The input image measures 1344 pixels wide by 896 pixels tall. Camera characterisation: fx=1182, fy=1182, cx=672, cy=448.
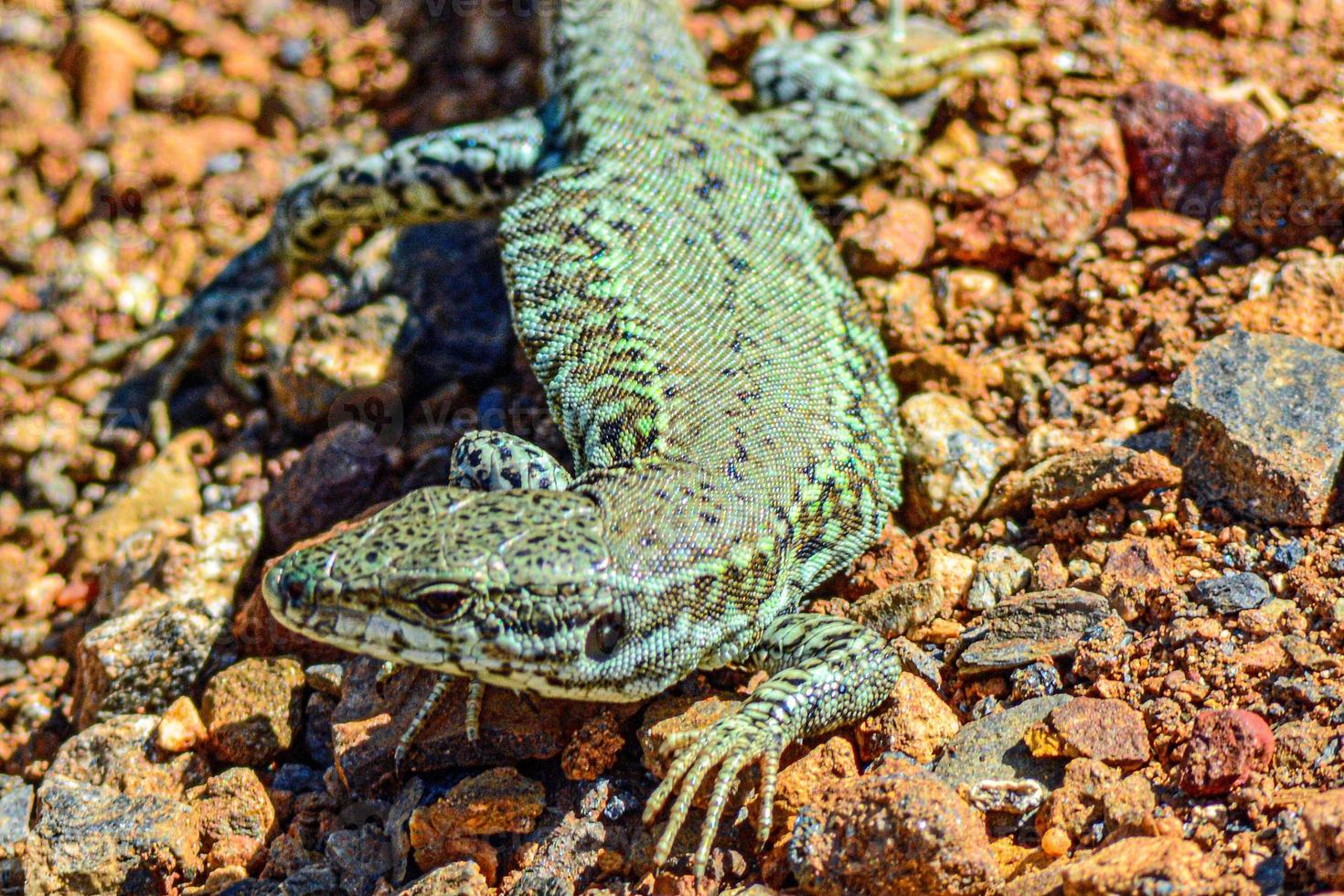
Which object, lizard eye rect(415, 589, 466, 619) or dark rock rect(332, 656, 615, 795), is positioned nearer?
lizard eye rect(415, 589, 466, 619)

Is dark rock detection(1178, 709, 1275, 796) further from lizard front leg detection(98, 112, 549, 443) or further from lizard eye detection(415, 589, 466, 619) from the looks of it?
lizard front leg detection(98, 112, 549, 443)

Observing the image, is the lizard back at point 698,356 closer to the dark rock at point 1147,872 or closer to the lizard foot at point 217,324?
the dark rock at point 1147,872

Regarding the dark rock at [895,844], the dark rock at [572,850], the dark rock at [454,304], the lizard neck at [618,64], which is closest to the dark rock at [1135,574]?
the dark rock at [895,844]

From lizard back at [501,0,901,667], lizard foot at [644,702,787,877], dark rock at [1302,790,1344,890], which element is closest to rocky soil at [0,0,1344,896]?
dark rock at [1302,790,1344,890]

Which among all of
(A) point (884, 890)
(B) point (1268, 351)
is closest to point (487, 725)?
(A) point (884, 890)

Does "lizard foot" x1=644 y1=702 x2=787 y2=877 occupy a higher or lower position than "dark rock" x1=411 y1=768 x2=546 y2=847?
higher

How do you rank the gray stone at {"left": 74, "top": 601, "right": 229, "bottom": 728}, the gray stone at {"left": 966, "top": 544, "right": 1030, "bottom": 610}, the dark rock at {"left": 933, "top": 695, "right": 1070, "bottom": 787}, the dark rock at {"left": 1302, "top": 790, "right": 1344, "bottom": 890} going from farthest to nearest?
the gray stone at {"left": 74, "top": 601, "right": 229, "bottom": 728}, the gray stone at {"left": 966, "top": 544, "right": 1030, "bottom": 610}, the dark rock at {"left": 933, "top": 695, "right": 1070, "bottom": 787}, the dark rock at {"left": 1302, "top": 790, "right": 1344, "bottom": 890}

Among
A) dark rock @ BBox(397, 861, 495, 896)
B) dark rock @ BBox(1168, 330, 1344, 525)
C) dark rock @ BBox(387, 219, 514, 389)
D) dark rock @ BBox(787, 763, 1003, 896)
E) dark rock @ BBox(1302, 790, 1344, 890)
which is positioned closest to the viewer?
dark rock @ BBox(1302, 790, 1344, 890)

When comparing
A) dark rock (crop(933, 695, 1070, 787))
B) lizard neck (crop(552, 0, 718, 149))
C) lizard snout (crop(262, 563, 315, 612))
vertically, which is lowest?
dark rock (crop(933, 695, 1070, 787))
